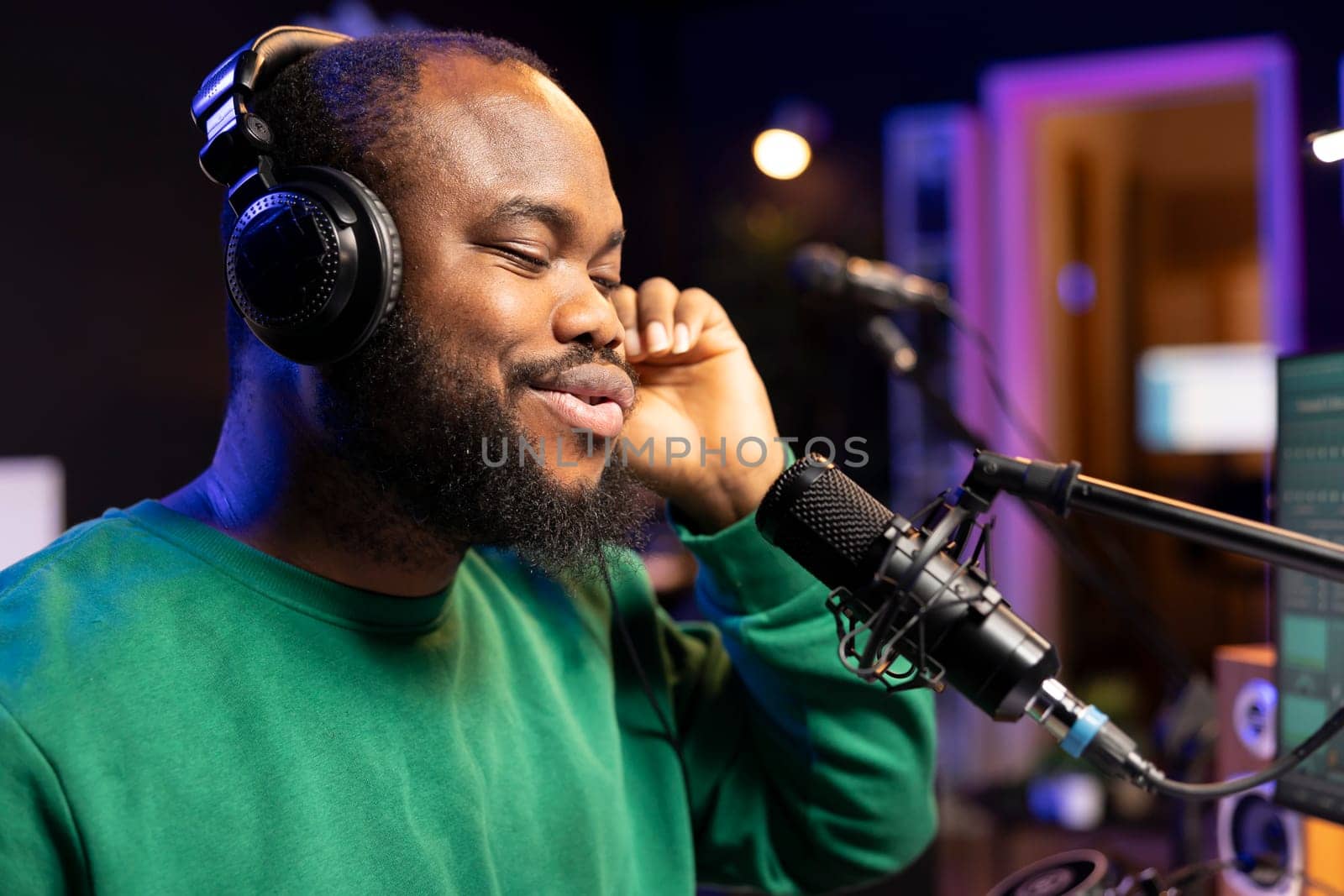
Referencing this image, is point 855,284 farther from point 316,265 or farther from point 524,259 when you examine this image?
point 316,265

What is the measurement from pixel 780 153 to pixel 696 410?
965mm

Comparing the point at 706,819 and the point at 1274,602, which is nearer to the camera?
the point at 1274,602

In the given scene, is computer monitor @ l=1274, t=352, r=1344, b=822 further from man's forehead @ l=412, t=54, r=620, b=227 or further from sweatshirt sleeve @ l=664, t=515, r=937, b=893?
man's forehead @ l=412, t=54, r=620, b=227

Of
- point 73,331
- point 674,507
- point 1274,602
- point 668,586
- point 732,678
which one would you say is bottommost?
Answer: point 668,586

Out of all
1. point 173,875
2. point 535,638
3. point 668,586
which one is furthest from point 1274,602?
point 668,586

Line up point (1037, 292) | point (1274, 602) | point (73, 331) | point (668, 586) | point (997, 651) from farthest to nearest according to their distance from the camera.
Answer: point (1037, 292) < point (668, 586) < point (73, 331) < point (1274, 602) < point (997, 651)

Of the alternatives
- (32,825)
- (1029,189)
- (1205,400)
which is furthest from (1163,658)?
(1205,400)

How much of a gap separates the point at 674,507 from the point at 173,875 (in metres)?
0.61

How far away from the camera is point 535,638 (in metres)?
1.21

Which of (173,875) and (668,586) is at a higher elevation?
(173,875)

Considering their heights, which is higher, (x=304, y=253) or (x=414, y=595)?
(x=304, y=253)

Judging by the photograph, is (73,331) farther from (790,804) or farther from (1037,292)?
(1037,292)

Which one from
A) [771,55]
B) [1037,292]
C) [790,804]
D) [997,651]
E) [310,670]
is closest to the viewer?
[997,651]

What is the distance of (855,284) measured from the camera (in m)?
1.90
